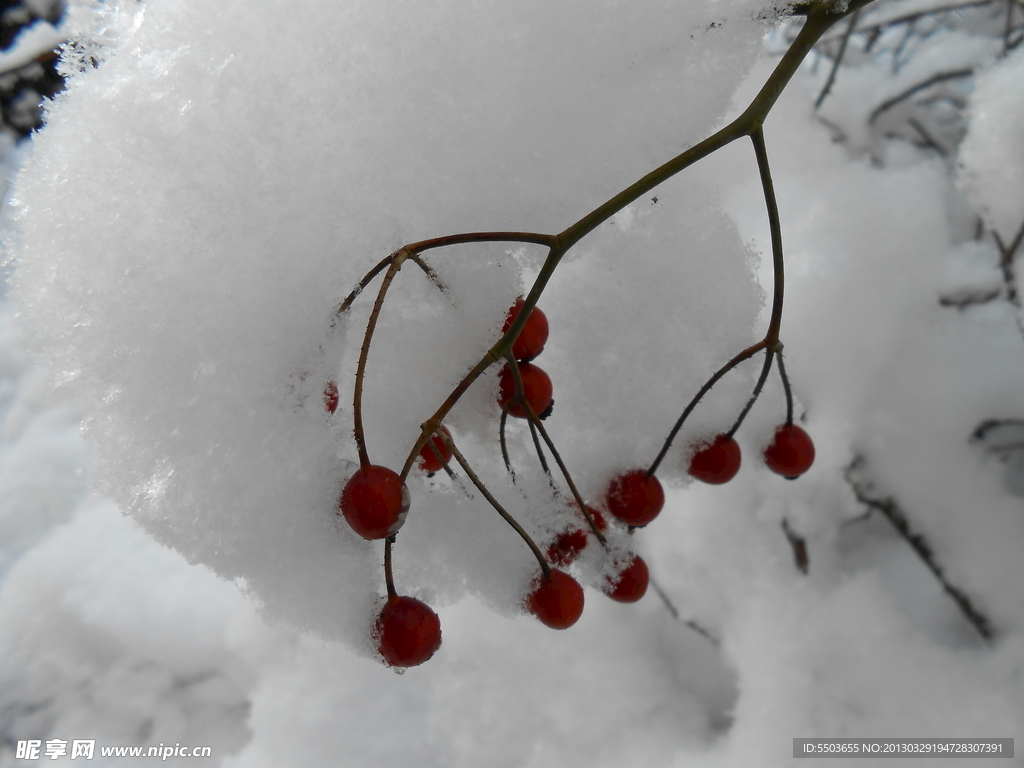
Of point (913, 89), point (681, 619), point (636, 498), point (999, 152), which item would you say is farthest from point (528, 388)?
point (913, 89)

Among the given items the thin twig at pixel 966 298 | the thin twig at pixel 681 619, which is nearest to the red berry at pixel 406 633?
the thin twig at pixel 681 619

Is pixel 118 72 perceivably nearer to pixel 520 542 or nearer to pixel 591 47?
pixel 591 47

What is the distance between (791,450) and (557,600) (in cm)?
31

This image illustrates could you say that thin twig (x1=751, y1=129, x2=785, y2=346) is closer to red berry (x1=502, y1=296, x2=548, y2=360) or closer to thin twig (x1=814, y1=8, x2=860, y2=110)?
red berry (x1=502, y1=296, x2=548, y2=360)

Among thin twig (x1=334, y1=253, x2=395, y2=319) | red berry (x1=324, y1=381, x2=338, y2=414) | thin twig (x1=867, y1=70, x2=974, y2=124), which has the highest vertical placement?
thin twig (x1=334, y1=253, x2=395, y2=319)

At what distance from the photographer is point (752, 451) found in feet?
2.48

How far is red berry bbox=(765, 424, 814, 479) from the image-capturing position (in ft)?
2.25

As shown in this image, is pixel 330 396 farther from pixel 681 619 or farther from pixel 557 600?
pixel 681 619

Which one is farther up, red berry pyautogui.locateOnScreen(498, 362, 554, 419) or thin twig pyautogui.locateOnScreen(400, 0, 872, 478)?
thin twig pyautogui.locateOnScreen(400, 0, 872, 478)

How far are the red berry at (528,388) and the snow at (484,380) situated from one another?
16mm

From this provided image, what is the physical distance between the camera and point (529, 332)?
561mm

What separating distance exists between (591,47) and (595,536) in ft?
1.54

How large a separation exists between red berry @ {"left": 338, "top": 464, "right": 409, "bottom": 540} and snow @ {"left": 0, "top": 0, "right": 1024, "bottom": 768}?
63mm

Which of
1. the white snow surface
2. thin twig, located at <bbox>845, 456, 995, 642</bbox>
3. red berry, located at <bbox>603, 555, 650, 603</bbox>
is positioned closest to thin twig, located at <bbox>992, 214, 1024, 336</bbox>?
the white snow surface
